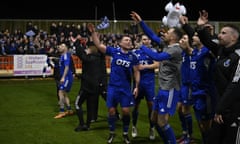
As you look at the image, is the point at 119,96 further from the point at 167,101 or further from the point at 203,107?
the point at 203,107

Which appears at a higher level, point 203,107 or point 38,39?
point 38,39

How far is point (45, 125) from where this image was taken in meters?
11.0

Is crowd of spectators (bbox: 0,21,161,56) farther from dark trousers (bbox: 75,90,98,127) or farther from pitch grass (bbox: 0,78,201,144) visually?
dark trousers (bbox: 75,90,98,127)

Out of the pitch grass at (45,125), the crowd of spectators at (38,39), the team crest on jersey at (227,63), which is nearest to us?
the team crest on jersey at (227,63)

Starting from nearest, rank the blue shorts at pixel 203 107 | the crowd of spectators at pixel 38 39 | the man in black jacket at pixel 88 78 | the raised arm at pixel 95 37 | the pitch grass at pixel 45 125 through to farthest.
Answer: the blue shorts at pixel 203 107 < the raised arm at pixel 95 37 < the pitch grass at pixel 45 125 < the man in black jacket at pixel 88 78 < the crowd of spectators at pixel 38 39

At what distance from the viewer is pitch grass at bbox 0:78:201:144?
931 centimetres

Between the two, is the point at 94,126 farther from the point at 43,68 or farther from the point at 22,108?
the point at 43,68

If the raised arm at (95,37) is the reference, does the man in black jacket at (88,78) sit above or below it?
below

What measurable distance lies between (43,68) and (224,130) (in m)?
19.6

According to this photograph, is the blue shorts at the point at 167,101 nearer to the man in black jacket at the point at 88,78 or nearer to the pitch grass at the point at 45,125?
the pitch grass at the point at 45,125

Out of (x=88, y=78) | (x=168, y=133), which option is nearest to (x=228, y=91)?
(x=168, y=133)

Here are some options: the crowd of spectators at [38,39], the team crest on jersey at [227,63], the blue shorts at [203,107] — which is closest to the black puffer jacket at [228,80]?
the team crest on jersey at [227,63]

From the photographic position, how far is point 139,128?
34.7ft

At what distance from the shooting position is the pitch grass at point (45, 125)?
9312 millimetres
